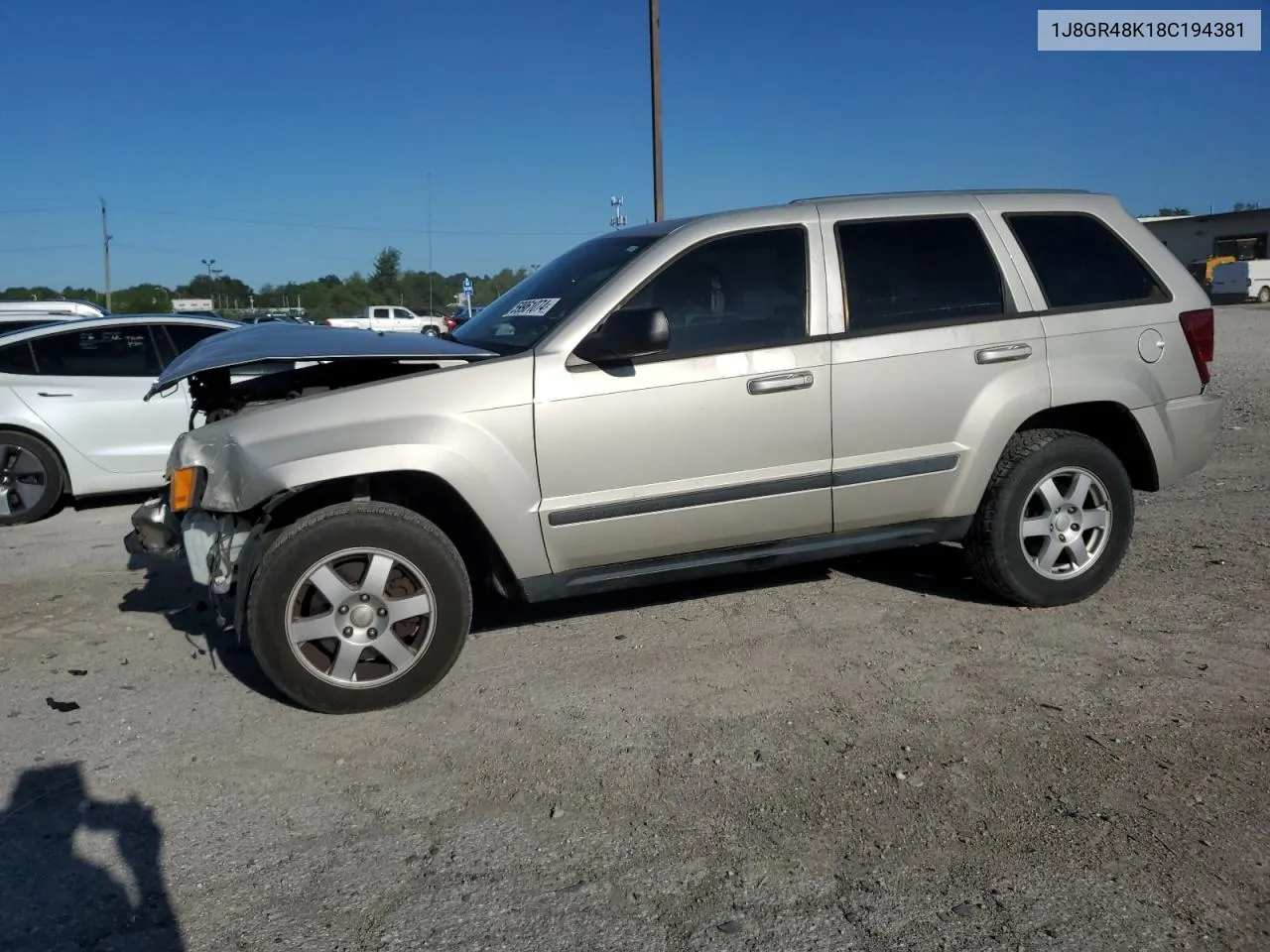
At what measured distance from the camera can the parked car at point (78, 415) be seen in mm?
7750

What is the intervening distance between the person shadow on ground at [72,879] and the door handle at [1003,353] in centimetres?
364

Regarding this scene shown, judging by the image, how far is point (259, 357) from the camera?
12.7 ft

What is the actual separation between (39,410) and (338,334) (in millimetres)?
4482

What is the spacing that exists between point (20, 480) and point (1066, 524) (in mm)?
7077

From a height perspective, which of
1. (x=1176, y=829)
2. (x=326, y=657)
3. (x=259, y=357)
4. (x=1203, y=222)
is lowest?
(x=1176, y=829)

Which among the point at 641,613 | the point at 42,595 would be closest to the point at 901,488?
the point at 641,613

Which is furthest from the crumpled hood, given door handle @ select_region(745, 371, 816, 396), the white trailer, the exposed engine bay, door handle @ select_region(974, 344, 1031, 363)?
the white trailer

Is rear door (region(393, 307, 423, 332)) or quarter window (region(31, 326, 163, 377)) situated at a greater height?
rear door (region(393, 307, 423, 332))

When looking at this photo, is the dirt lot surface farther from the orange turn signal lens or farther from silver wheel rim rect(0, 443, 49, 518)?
silver wheel rim rect(0, 443, 49, 518)

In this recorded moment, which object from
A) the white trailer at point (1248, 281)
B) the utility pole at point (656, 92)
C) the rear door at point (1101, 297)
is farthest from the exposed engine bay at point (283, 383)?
the white trailer at point (1248, 281)

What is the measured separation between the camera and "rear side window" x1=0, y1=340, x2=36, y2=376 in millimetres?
7938

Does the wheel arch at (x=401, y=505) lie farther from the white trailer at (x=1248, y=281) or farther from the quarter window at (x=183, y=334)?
the white trailer at (x=1248, y=281)

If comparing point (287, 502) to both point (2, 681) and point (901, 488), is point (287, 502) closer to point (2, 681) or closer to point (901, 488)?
point (2, 681)

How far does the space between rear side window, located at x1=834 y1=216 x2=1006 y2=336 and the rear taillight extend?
958 millimetres
